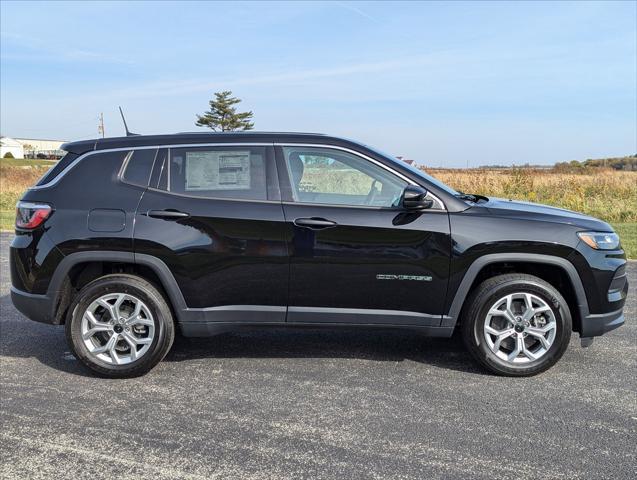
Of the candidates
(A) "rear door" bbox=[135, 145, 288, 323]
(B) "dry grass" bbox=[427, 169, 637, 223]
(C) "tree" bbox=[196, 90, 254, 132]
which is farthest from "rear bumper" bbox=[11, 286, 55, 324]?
(C) "tree" bbox=[196, 90, 254, 132]

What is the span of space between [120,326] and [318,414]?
171cm

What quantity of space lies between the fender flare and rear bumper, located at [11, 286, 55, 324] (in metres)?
3.01

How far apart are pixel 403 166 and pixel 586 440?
7.37 ft

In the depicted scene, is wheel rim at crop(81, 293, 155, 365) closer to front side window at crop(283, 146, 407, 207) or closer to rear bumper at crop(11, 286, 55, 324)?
rear bumper at crop(11, 286, 55, 324)

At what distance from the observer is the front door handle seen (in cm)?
430

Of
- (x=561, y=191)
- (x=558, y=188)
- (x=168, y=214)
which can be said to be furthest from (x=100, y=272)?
(x=558, y=188)

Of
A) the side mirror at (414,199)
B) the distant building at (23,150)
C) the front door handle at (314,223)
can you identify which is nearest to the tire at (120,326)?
the front door handle at (314,223)

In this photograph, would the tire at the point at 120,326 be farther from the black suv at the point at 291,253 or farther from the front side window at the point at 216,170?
the front side window at the point at 216,170

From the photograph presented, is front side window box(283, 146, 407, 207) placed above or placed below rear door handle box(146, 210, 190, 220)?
above

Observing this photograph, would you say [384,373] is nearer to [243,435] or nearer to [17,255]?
[243,435]

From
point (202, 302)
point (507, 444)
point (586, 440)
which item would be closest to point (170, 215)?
point (202, 302)

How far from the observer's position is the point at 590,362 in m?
4.71

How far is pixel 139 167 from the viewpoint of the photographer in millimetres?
4484

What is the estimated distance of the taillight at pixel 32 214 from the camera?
173 inches
